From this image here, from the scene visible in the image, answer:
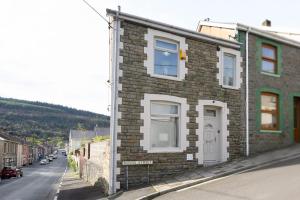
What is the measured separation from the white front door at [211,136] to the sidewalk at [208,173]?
2.48 feet

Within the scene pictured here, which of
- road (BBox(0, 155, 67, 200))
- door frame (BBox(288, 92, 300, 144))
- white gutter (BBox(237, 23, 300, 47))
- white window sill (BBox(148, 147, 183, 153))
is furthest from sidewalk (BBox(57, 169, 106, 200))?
door frame (BBox(288, 92, 300, 144))

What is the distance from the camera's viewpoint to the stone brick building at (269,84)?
57.3 ft

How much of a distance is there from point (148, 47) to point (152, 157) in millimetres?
Result: 4313

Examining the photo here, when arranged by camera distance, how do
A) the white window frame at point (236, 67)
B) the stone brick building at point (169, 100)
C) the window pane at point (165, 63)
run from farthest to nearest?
the white window frame at point (236, 67) < the window pane at point (165, 63) < the stone brick building at point (169, 100)

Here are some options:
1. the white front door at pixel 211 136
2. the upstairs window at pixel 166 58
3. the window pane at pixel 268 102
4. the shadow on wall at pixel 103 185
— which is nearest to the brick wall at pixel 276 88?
the window pane at pixel 268 102

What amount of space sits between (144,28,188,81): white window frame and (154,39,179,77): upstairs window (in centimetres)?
15

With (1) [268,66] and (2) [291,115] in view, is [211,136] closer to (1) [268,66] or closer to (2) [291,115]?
(1) [268,66]

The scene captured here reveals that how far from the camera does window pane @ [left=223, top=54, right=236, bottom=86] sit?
17.0 metres

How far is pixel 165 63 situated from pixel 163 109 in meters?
1.93

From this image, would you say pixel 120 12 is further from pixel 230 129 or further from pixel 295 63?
pixel 295 63

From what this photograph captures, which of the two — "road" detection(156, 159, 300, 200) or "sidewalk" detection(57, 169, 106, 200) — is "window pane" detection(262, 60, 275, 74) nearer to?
"road" detection(156, 159, 300, 200)

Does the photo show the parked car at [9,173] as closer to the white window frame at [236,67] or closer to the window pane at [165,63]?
the window pane at [165,63]

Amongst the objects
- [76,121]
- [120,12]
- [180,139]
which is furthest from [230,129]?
[76,121]

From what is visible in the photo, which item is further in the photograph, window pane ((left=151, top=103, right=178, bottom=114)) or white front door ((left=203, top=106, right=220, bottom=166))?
white front door ((left=203, top=106, right=220, bottom=166))
